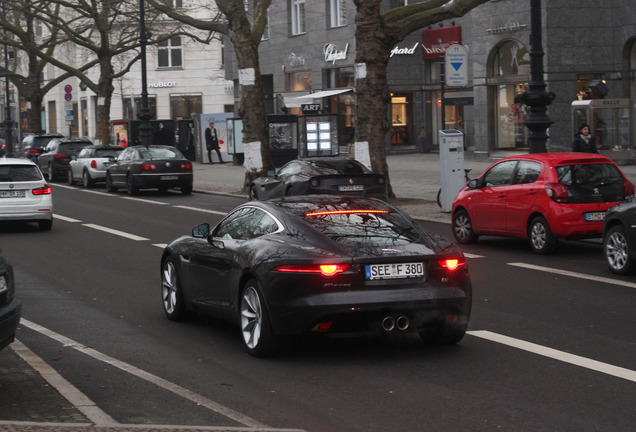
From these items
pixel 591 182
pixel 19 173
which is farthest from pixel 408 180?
pixel 591 182

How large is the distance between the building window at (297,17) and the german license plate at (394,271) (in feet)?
160

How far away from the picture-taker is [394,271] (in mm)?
8469

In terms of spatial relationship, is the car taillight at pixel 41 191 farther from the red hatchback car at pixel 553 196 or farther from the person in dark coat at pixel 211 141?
the person in dark coat at pixel 211 141

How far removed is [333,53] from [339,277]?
150 ft

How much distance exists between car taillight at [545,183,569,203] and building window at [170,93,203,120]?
234 ft

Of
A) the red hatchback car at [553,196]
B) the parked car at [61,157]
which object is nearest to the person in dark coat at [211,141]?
the parked car at [61,157]

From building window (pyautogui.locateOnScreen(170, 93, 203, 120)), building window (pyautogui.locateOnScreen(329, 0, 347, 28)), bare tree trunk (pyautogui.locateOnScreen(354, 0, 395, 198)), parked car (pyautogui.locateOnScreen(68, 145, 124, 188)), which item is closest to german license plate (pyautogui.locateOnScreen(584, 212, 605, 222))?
bare tree trunk (pyautogui.locateOnScreen(354, 0, 395, 198))

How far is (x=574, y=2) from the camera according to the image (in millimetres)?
38062

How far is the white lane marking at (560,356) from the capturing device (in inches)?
316

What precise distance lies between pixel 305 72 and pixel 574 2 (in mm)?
20802

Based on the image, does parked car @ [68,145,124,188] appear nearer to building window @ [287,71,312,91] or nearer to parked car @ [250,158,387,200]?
parked car @ [250,158,387,200]

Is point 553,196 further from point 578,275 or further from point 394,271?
point 394,271

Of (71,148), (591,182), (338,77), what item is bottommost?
(591,182)

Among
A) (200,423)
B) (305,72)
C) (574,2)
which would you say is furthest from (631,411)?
(305,72)
